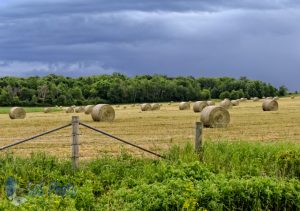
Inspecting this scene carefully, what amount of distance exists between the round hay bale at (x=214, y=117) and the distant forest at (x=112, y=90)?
67.7 meters

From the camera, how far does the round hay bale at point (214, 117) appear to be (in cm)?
3017

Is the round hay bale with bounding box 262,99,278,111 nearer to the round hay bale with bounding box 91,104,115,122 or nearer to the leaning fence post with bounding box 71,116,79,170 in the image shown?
the round hay bale with bounding box 91,104,115,122

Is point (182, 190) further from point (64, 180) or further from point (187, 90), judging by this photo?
point (187, 90)

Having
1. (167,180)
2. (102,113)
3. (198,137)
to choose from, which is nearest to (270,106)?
(102,113)

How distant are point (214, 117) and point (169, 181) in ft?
66.6

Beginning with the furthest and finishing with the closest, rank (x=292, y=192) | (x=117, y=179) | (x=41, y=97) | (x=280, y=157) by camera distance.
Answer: (x=41, y=97)
(x=280, y=157)
(x=117, y=179)
(x=292, y=192)

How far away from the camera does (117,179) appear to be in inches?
505

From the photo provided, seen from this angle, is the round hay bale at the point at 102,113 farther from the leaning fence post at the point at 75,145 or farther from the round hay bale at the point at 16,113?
the leaning fence post at the point at 75,145

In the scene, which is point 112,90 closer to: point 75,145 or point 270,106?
point 270,106

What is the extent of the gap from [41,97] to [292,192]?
96.1m

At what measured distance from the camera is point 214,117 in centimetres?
3045

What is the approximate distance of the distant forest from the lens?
10269 centimetres

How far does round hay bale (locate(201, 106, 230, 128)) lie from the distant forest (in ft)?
222

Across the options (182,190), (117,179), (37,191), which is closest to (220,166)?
(117,179)
